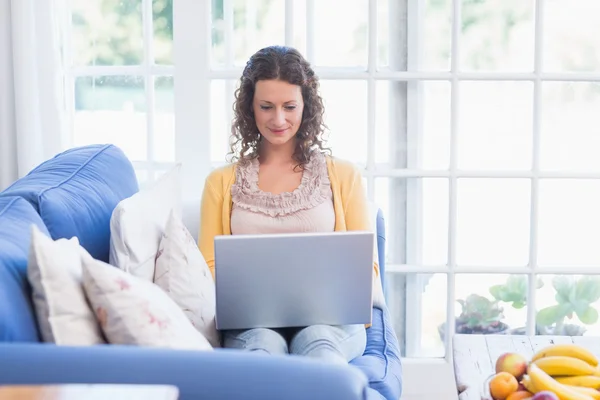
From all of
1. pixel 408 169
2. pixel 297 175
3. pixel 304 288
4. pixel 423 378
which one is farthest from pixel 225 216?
pixel 423 378


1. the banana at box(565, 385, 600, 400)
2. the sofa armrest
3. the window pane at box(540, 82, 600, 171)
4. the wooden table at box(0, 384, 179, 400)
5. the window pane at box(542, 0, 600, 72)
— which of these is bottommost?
the banana at box(565, 385, 600, 400)

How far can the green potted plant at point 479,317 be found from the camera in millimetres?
3445

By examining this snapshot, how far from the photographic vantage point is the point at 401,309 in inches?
138

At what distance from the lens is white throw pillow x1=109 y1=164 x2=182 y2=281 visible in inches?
81.9

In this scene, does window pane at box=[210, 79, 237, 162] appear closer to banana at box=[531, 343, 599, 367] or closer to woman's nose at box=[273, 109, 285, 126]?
woman's nose at box=[273, 109, 285, 126]

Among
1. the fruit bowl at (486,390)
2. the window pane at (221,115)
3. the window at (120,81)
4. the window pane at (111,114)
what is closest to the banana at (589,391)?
the fruit bowl at (486,390)

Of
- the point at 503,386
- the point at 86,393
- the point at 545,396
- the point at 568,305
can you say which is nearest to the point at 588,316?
the point at 568,305

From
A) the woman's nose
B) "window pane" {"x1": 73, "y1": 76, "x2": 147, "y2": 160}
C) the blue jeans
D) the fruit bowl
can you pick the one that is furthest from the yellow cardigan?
"window pane" {"x1": 73, "y1": 76, "x2": 147, "y2": 160}

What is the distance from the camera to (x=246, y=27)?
10.9ft

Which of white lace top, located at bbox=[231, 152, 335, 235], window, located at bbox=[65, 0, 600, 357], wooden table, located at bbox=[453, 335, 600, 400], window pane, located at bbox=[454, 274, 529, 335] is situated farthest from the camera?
window pane, located at bbox=[454, 274, 529, 335]

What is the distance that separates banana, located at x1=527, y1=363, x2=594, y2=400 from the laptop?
0.49 m

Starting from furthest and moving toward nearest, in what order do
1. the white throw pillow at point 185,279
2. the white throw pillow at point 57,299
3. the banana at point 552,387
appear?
the white throw pillow at point 185,279
the banana at point 552,387
the white throw pillow at point 57,299

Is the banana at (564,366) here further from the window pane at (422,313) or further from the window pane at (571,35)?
the window pane at (571,35)

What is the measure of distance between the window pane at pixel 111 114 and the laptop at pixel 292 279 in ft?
6.29
